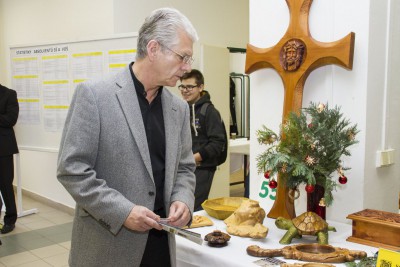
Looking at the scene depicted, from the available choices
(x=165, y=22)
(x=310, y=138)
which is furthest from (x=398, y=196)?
(x=165, y=22)

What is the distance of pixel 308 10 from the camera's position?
1867 mm

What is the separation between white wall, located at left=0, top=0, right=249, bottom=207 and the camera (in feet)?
13.4

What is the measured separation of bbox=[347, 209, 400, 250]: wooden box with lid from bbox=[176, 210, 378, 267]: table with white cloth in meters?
0.03

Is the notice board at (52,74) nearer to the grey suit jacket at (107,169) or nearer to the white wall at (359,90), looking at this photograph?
the white wall at (359,90)

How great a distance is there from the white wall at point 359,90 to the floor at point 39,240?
2280 mm

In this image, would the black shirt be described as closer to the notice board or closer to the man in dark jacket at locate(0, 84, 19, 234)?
the notice board

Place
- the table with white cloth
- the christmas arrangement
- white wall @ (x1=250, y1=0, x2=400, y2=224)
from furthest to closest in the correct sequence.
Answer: white wall @ (x1=250, y1=0, x2=400, y2=224) → the christmas arrangement → the table with white cloth

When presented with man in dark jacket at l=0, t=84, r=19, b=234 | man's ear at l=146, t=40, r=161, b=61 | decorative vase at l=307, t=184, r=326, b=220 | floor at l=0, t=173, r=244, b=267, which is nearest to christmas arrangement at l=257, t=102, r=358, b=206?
decorative vase at l=307, t=184, r=326, b=220

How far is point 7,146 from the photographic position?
3902mm

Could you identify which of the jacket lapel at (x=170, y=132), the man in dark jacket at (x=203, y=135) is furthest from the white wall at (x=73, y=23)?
the jacket lapel at (x=170, y=132)

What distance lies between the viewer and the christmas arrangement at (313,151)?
154cm

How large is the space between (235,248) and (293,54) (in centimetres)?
87

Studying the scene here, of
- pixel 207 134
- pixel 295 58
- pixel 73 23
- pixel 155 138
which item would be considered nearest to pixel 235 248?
pixel 155 138

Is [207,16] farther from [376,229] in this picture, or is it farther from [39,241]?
[376,229]
